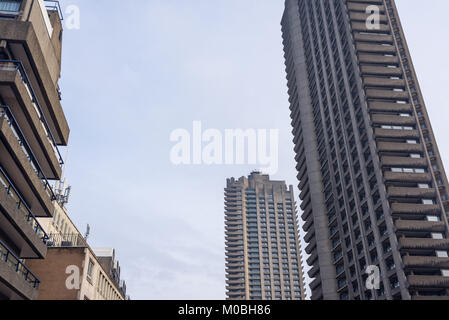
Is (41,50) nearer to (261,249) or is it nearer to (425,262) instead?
(425,262)

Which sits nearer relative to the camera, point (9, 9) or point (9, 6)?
point (9, 9)

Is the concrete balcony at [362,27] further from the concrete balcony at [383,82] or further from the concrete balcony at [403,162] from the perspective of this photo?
the concrete balcony at [403,162]

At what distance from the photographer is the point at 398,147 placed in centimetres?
7094

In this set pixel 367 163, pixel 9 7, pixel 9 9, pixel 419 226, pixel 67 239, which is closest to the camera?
pixel 9 9

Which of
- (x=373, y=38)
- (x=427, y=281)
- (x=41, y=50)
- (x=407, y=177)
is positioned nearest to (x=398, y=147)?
(x=407, y=177)

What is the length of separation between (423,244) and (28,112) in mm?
54090

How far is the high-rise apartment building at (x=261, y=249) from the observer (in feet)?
577

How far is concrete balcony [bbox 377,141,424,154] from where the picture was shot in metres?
70.3

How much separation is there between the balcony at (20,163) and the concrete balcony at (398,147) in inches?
2097

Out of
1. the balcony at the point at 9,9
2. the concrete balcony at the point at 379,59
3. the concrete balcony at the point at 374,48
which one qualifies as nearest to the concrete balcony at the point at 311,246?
the concrete balcony at the point at 379,59

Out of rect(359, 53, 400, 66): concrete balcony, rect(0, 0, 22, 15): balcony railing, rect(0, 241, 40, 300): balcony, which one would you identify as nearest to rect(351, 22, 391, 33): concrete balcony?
rect(359, 53, 400, 66): concrete balcony
